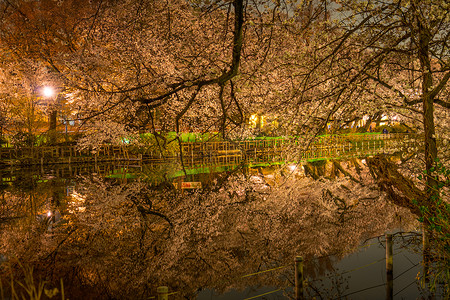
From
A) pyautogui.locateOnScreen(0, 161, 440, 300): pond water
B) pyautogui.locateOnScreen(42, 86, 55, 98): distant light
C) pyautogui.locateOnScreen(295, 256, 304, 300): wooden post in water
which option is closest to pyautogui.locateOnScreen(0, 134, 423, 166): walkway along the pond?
pyautogui.locateOnScreen(42, 86, 55, 98): distant light

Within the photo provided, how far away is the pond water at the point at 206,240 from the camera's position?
6.82 m

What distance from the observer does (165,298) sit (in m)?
3.69

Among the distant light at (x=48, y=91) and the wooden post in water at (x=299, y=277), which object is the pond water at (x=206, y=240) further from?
the distant light at (x=48, y=91)

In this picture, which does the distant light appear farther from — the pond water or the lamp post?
the pond water

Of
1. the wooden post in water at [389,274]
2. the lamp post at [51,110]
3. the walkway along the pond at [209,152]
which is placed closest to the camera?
the wooden post in water at [389,274]

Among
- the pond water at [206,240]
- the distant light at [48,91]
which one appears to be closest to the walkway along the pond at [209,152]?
the distant light at [48,91]

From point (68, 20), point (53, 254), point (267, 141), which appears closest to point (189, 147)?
point (267, 141)

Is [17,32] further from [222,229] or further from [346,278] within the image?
[346,278]

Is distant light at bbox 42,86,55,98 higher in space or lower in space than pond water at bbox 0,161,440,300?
higher

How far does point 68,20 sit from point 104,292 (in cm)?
2716

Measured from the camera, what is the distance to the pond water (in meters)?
6.82

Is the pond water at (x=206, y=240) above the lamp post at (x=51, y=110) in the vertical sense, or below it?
below

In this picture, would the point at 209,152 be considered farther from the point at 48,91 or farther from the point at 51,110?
the point at 51,110

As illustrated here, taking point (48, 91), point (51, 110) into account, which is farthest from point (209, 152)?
point (51, 110)
